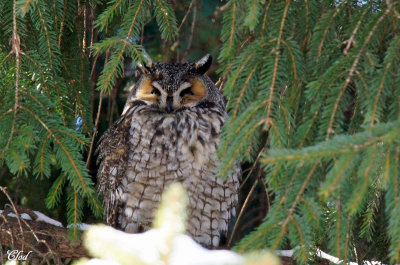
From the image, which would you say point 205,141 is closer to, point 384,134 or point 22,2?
point 22,2

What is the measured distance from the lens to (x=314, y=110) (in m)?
1.52

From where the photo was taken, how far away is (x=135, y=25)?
183 centimetres

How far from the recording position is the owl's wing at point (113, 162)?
2541 mm

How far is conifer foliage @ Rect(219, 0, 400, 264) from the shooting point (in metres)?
1.27

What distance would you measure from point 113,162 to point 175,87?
464 millimetres

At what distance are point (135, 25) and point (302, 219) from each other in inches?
34.3

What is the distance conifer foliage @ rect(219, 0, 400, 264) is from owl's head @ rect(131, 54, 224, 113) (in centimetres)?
87

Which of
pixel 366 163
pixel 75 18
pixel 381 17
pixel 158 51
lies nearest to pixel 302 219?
pixel 366 163

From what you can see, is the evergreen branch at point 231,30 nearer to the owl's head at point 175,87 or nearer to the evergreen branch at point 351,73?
the evergreen branch at point 351,73

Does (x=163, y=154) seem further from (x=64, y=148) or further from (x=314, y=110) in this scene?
(x=314, y=110)

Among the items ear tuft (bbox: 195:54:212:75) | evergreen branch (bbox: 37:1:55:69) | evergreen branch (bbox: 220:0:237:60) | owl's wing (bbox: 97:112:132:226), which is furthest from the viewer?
ear tuft (bbox: 195:54:212:75)

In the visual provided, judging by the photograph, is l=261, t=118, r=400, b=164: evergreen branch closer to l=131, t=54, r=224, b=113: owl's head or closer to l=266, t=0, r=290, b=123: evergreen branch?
l=266, t=0, r=290, b=123: evergreen branch

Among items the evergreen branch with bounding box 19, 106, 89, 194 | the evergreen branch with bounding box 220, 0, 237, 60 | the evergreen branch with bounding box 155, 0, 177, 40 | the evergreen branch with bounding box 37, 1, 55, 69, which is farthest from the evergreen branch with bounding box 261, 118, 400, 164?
the evergreen branch with bounding box 37, 1, 55, 69

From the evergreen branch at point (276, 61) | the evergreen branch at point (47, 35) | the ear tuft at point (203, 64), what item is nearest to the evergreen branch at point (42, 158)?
the evergreen branch at point (47, 35)
